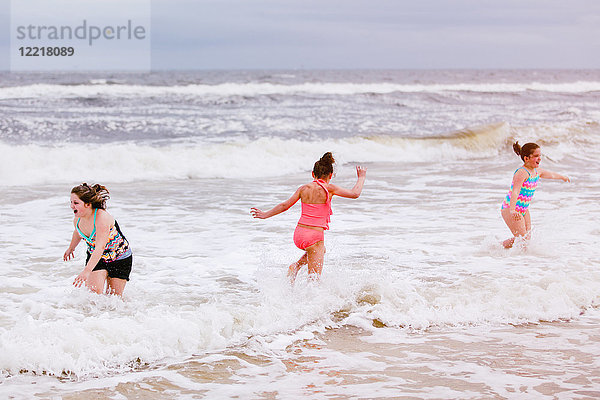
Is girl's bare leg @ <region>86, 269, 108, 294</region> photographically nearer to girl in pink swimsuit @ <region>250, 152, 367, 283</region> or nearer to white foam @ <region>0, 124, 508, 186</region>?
girl in pink swimsuit @ <region>250, 152, 367, 283</region>

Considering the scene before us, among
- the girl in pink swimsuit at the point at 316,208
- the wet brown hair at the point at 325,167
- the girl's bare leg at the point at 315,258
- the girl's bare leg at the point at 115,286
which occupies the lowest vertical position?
the girl's bare leg at the point at 115,286

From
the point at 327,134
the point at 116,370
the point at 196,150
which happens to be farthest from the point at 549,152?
the point at 116,370

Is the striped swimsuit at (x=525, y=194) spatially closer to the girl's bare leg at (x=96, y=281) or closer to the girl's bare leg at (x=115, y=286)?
the girl's bare leg at (x=115, y=286)

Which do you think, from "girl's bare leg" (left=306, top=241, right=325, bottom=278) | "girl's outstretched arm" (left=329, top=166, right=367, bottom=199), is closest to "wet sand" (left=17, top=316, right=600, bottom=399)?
"girl's bare leg" (left=306, top=241, right=325, bottom=278)

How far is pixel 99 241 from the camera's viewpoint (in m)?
5.47

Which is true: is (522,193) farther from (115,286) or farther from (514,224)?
(115,286)

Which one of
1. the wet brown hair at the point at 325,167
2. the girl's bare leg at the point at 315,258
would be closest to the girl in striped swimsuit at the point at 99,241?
the girl's bare leg at the point at 315,258

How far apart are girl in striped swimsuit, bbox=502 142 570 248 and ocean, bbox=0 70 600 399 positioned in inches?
9.3

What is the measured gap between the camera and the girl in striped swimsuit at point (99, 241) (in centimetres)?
546

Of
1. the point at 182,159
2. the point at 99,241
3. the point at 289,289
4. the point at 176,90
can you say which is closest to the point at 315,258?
the point at 289,289

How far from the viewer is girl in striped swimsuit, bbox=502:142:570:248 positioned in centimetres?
764

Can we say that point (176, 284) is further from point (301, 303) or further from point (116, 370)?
point (116, 370)

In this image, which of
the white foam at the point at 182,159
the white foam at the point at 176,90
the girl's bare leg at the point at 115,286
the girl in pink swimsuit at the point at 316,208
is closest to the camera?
the girl's bare leg at the point at 115,286

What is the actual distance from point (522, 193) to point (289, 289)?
10.7 feet
